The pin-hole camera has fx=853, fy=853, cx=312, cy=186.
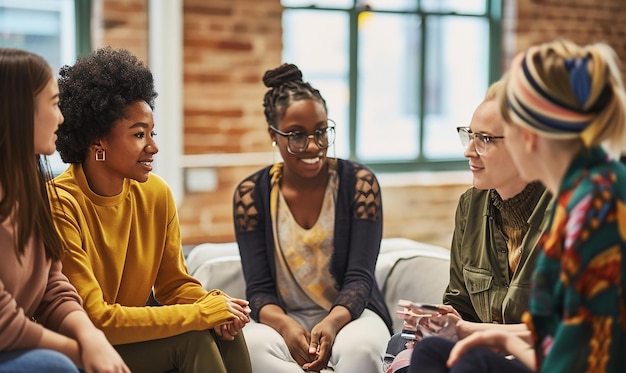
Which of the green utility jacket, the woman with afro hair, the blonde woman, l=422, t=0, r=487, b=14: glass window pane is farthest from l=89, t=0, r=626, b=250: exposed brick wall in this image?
the blonde woman

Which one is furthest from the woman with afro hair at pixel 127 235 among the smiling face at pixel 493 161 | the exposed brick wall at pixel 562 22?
the exposed brick wall at pixel 562 22

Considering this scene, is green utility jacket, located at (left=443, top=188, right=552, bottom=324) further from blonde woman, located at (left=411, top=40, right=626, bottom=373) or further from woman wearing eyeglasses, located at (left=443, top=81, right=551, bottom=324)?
blonde woman, located at (left=411, top=40, right=626, bottom=373)

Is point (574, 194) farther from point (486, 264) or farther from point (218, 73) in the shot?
point (218, 73)

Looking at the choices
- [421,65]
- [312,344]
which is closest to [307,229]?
[312,344]

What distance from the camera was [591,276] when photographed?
1468mm

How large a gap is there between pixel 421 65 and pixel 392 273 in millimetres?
3282

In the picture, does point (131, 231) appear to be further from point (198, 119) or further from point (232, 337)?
point (198, 119)

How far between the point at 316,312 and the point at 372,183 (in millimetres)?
452

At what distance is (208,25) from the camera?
4977 millimetres

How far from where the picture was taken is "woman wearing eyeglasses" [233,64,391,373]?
2.69 meters

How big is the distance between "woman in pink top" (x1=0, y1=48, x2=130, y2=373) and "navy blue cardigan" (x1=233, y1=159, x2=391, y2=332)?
86cm

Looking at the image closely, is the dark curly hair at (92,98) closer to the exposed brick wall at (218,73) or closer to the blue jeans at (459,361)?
the blue jeans at (459,361)

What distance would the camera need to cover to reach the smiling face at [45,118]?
187 cm

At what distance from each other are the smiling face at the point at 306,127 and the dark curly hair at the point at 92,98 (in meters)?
0.59
